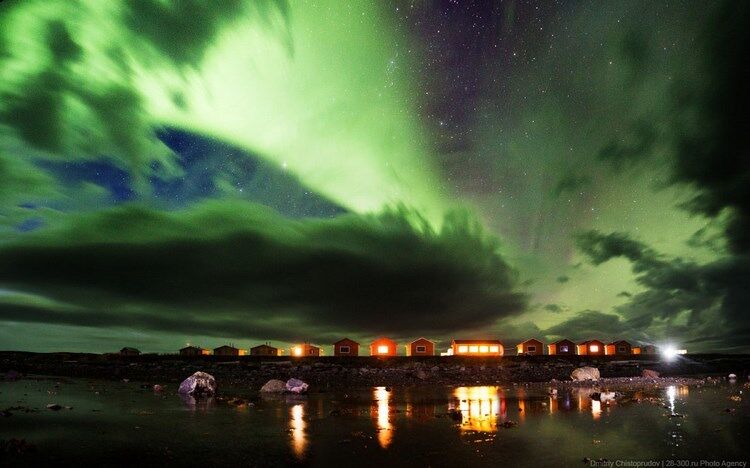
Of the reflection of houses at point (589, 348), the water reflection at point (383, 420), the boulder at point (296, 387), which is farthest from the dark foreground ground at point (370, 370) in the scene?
the reflection of houses at point (589, 348)

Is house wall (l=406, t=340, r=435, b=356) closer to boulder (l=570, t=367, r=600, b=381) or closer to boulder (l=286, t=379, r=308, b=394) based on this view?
boulder (l=570, t=367, r=600, b=381)

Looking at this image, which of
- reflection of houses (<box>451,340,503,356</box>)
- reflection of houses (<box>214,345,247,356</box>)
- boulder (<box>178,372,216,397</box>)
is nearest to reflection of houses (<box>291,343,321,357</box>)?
reflection of houses (<box>214,345,247,356</box>)

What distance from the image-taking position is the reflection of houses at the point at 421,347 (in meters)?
101

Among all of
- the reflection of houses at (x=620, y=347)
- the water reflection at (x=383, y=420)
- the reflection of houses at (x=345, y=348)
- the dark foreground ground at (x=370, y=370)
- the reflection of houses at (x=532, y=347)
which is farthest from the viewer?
the reflection of houses at (x=620, y=347)

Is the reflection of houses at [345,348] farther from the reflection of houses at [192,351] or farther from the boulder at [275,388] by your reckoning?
the boulder at [275,388]

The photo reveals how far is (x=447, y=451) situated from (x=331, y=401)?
1702 centimetres

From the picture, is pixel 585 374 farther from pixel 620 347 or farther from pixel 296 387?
pixel 620 347

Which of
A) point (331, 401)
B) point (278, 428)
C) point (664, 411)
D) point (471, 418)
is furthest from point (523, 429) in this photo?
point (331, 401)

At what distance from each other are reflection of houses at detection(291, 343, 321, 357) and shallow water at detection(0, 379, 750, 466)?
79.1 meters

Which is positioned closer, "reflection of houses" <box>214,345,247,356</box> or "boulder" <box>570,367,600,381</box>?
"boulder" <box>570,367,600,381</box>

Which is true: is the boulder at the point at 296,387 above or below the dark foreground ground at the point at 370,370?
above

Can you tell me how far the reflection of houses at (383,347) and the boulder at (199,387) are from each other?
228 ft

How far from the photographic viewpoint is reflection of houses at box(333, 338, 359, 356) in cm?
9981

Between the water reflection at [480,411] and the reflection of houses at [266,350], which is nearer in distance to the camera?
the water reflection at [480,411]
